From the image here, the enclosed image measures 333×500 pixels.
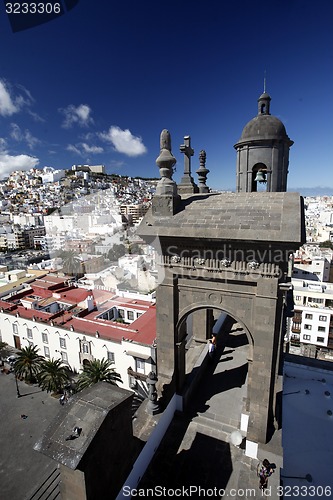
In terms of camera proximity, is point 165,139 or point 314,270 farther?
point 314,270

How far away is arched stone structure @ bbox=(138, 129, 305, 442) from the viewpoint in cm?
636

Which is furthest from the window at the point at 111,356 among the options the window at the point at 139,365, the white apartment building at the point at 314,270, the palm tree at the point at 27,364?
the white apartment building at the point at 314,270

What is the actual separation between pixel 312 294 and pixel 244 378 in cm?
2999

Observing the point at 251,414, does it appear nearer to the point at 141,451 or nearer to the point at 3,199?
the point at 141,451

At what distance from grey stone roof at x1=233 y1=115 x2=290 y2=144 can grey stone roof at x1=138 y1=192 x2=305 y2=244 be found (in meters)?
4.96

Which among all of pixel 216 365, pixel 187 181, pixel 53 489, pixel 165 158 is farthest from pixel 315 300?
pixel 53 489

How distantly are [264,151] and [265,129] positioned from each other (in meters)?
0.91

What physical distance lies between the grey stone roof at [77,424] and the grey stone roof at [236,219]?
395 centimetres

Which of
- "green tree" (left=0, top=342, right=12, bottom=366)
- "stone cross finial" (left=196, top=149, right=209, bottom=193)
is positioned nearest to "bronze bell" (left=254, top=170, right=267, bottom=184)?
"stone cross finial" (left=196, top=149, right=209, bottom=193)

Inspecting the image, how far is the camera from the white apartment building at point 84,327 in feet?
72.9

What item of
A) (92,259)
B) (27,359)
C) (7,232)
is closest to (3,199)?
(7,232)

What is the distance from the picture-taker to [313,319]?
113 ft

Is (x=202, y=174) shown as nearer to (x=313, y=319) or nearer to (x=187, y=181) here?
(x=187, y=181)

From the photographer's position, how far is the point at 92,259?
5569 centimetres
